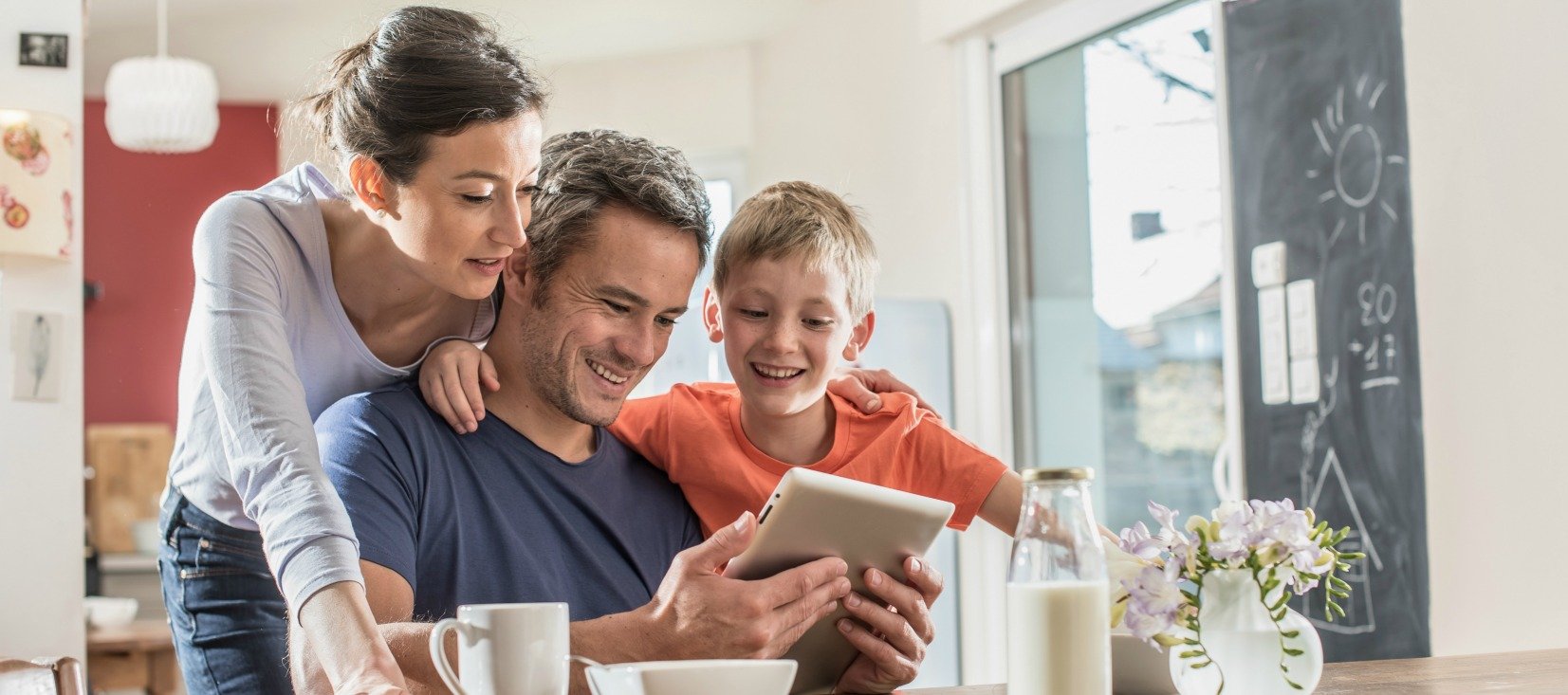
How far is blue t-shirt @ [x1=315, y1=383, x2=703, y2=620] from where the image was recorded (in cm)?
151

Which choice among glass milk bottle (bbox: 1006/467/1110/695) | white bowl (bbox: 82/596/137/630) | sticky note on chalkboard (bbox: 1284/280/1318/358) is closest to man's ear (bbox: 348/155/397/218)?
glass milk bottle (bbox: 1006/467/1110/695)

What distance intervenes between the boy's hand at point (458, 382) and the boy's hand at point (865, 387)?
0.46m

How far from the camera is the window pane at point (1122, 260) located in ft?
11.5

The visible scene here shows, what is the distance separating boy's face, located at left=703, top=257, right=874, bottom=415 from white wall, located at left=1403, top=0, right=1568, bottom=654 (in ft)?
4.62

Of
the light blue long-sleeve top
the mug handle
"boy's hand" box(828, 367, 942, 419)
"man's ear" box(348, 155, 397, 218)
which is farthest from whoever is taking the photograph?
"boy's hand" box(828, 367, 942, 419)

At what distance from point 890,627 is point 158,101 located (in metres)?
4.47

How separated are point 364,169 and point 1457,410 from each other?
2.01m

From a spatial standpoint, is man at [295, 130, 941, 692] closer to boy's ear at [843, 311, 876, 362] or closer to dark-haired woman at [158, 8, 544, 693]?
dark-haired woman at [158, 8, 544, 693]

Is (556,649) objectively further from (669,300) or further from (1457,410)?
(1457,410)

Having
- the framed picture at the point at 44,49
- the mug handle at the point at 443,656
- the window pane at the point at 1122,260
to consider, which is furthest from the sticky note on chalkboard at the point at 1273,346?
the framed picture at the point at 44,49

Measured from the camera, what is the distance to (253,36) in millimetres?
5812

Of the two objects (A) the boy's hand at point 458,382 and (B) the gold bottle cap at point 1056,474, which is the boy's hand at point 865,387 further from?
(B) the gold bottle cap at point 1056,474

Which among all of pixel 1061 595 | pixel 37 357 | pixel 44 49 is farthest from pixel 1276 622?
pixel 44 49

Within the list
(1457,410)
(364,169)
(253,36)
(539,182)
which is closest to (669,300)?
(539,182)
